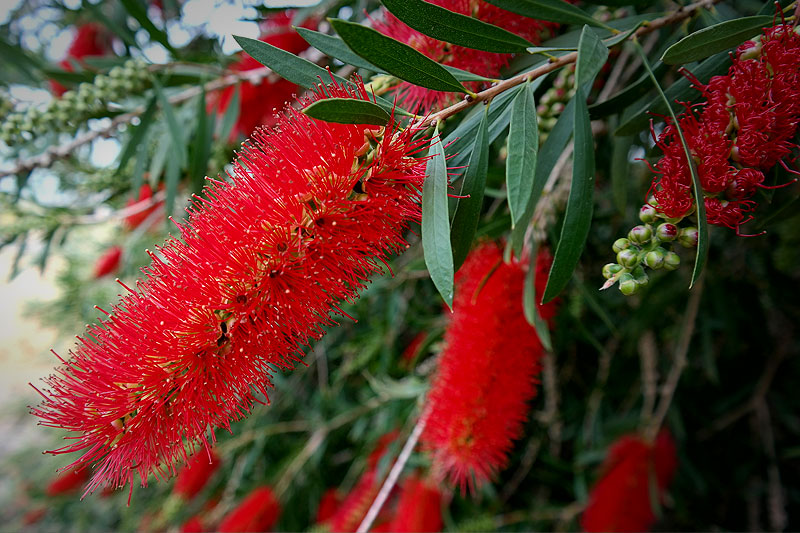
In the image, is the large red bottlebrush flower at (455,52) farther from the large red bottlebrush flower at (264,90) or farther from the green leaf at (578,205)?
the large red bottlebrush flower at (264,90)

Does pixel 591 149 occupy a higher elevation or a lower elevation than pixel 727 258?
higher

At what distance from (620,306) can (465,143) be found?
132cm

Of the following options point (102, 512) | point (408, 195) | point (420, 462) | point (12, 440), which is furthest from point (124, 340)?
point (12, 440)

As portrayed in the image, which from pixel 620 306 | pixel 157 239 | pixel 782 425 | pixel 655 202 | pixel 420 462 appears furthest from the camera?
pixel 157 239

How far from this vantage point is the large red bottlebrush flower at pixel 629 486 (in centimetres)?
143

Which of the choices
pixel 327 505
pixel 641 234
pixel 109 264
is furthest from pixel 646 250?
pixel 109 264

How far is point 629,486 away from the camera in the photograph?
148cm

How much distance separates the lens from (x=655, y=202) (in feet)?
1.87

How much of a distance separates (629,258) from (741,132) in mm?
172

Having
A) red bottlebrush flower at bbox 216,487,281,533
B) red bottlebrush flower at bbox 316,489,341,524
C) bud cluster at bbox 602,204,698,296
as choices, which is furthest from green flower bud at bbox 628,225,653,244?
red bottlebrush flower at bbox 316,489,341,524

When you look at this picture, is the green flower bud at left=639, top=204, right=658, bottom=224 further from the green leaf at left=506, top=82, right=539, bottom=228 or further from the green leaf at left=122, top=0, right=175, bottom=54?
the green leaf at left=122, top=0, right=175, bottom=54

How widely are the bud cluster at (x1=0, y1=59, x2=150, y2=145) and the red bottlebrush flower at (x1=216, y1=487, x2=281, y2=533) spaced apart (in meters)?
1.30

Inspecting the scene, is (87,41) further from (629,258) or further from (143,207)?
(629,258)

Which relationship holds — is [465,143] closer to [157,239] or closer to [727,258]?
[727,258]
